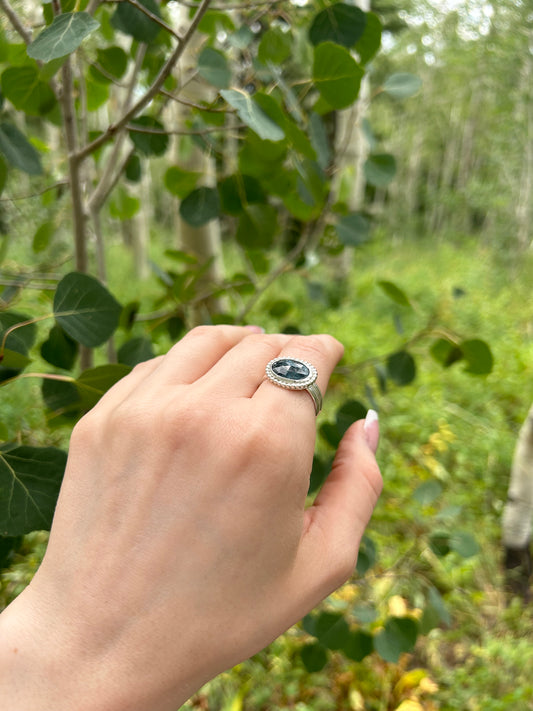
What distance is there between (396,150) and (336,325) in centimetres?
1253

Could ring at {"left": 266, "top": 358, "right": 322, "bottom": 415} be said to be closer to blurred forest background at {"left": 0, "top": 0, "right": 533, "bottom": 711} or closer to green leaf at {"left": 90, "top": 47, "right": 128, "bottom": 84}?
blurred forest background at {"left": 0, "top": 0, "right": 533, "bottom": 711}

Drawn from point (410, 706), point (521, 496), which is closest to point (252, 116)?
point (410, 706)

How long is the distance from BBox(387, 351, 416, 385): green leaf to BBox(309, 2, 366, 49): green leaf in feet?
1.83

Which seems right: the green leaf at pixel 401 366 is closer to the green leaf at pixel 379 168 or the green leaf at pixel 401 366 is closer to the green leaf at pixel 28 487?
the green leaf at pixel 379 168

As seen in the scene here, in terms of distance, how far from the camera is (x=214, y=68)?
70 centimetres

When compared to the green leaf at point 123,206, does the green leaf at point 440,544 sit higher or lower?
lower

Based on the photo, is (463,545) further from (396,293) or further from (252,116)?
(252,116)

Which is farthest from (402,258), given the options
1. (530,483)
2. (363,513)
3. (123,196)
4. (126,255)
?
(363,513)

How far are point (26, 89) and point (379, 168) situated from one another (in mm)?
610

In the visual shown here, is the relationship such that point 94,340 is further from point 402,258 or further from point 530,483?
point 402,258

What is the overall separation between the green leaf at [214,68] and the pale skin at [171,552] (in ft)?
1.48

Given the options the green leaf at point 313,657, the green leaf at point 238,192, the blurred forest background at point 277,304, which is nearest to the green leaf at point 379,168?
the blurred forest background at point 277,304

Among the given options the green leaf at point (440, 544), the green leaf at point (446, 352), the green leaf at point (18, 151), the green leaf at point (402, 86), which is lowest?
the green leaf at point (440, 544)

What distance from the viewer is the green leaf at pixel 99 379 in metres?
0.59
